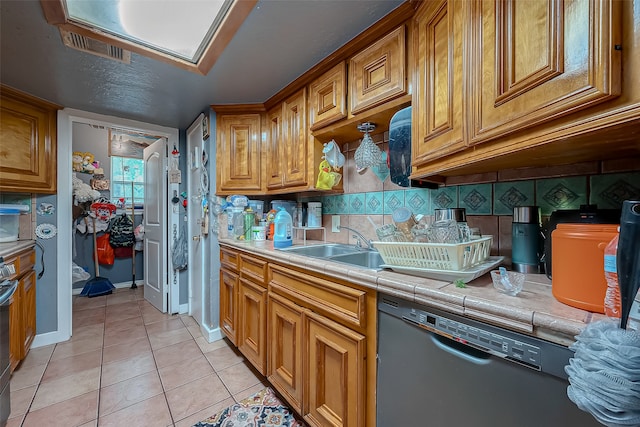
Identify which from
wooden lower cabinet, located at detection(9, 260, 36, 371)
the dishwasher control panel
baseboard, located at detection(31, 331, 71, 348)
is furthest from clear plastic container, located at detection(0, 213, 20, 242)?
the dishwasher control panel

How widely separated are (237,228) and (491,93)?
6.47ft

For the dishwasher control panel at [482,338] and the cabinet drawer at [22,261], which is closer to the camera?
the dishwasher control panel at [482,338]

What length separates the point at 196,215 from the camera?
2570 mm

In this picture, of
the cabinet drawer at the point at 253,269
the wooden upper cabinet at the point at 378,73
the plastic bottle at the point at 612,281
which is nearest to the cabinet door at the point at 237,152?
the cabinet drawer at the point at 253,269

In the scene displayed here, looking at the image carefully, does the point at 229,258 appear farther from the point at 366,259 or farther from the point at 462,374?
the point at 462,374

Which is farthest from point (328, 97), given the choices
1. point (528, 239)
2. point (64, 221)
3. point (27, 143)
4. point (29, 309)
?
point (29, 309)

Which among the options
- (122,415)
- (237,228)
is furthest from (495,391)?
(237,228)

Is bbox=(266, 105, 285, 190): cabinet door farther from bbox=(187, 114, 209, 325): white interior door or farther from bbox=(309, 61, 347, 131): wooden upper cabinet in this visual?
bbox=(187, 114, 209, 325): white interior door

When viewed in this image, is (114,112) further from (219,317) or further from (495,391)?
(495,391)

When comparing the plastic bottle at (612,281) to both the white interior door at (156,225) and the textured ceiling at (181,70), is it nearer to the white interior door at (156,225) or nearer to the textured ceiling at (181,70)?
the textured ceiling at (181,70)

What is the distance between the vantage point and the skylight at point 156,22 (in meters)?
1.12

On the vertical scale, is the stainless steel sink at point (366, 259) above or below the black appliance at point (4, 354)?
above

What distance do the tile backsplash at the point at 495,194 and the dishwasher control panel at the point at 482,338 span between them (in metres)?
0.58

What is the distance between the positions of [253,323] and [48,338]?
6.31ft
